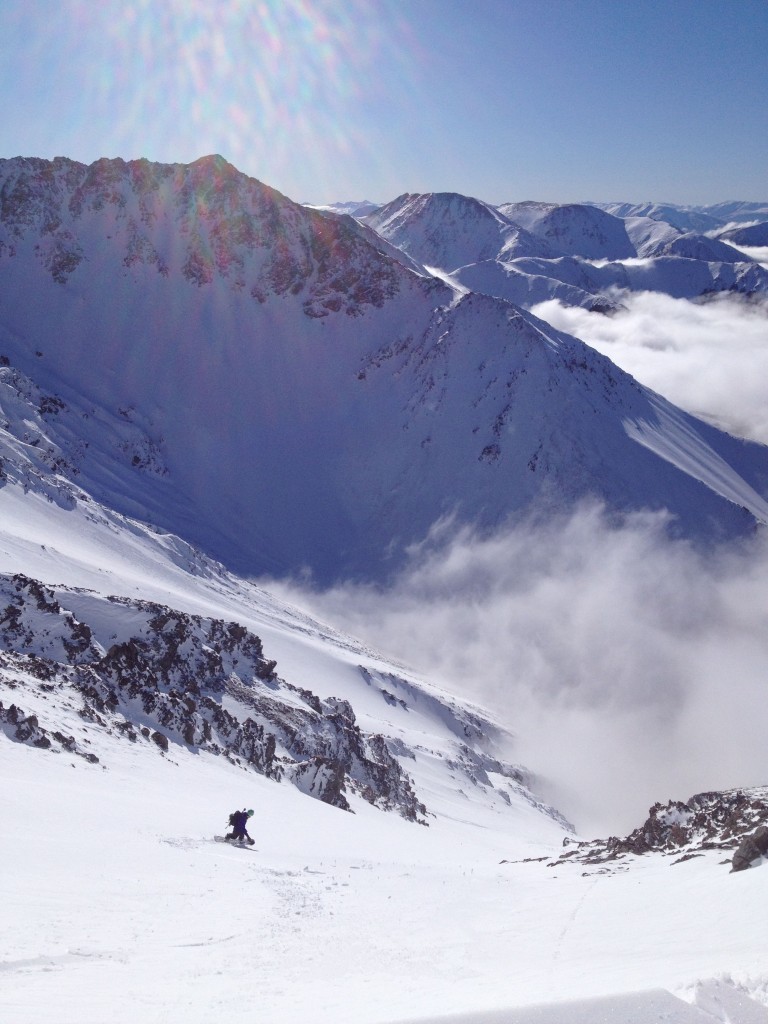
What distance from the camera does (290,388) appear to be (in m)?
173

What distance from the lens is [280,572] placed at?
139 meters

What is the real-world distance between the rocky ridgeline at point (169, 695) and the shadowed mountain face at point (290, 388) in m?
77.2

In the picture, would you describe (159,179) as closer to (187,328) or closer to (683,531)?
(187,328)

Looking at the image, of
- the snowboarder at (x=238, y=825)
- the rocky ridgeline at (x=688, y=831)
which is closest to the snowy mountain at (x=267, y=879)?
the rocky ridgeline at (x=688, y=831)

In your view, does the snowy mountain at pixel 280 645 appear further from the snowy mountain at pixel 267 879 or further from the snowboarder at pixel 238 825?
the snowboarder at pixel 238 825

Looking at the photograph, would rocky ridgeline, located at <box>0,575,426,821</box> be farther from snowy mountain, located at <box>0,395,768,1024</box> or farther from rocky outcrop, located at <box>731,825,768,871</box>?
rocky outcrop, located at <box>731,825,768,871</box>

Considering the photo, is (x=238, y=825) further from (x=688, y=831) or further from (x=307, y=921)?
(x=688, y=831)

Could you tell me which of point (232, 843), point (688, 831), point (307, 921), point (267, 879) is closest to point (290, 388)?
point (688, 831)

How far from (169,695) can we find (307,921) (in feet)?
83.4

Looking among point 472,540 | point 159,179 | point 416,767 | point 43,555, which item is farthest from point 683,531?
point 159,179

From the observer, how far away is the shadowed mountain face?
14450cm

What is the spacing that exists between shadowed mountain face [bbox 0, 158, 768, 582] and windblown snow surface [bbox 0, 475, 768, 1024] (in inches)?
4019

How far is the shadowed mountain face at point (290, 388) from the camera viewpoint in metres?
144

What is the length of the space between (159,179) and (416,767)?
6867 inches
